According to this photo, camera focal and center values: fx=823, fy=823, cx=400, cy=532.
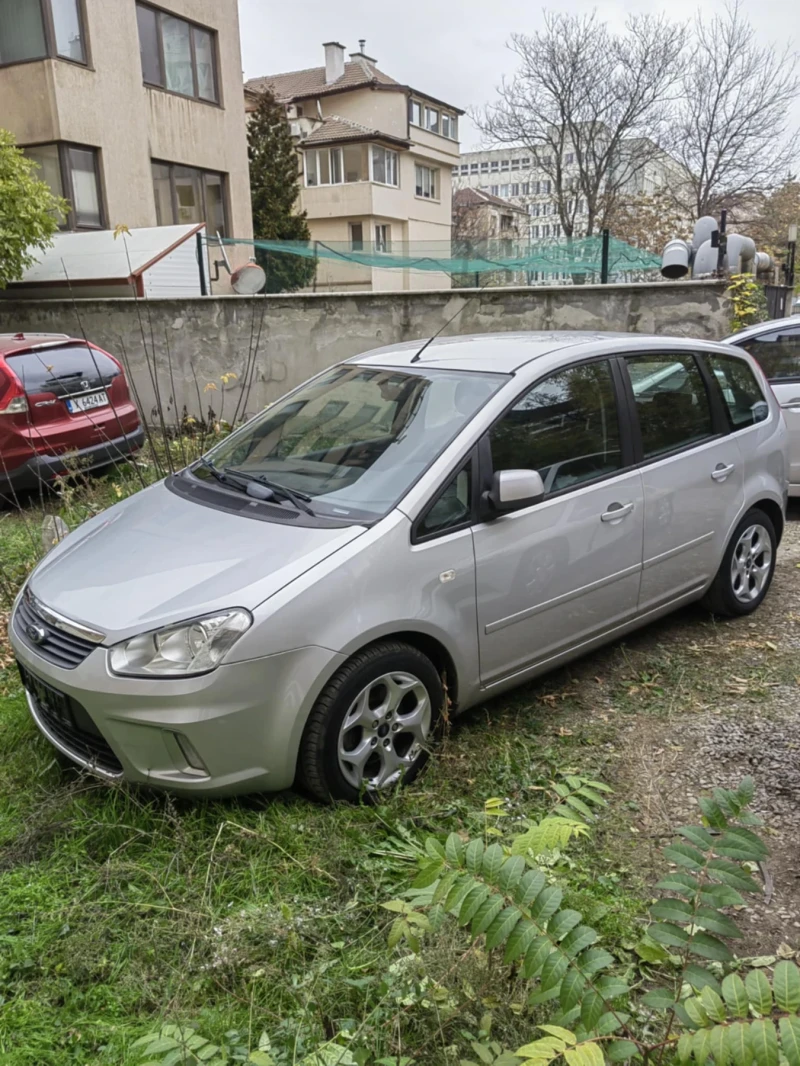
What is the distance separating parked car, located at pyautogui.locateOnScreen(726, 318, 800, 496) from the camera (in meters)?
7.05

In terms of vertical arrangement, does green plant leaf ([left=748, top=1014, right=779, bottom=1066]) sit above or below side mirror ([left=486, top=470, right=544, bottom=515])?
below

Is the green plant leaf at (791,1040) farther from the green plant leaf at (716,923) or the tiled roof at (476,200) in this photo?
the tiled roof at (476,200)

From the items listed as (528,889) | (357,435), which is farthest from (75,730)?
(528,889)

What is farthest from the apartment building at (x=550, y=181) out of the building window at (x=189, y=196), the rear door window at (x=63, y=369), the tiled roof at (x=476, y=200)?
the rear door window at (x=63, y=369)

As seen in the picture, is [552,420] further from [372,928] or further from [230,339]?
[230,339]

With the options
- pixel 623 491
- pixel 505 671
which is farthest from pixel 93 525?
pixel 623 491

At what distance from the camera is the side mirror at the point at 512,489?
3.36 meters

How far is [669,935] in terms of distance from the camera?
5.86ft

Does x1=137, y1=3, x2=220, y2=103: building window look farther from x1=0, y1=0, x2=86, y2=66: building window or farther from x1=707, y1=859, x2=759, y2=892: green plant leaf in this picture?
x1=707, y1=859, x2=759, y2=892: green plant leaf

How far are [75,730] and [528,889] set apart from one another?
6.47 feet

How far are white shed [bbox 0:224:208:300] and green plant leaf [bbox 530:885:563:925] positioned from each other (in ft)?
41.3

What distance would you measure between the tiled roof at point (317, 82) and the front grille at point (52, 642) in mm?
39092

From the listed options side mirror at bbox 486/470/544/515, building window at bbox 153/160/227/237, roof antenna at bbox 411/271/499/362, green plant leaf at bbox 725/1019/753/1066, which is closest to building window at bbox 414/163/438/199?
building window at bbox 153/160/227/237

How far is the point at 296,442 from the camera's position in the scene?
13.3 feet
